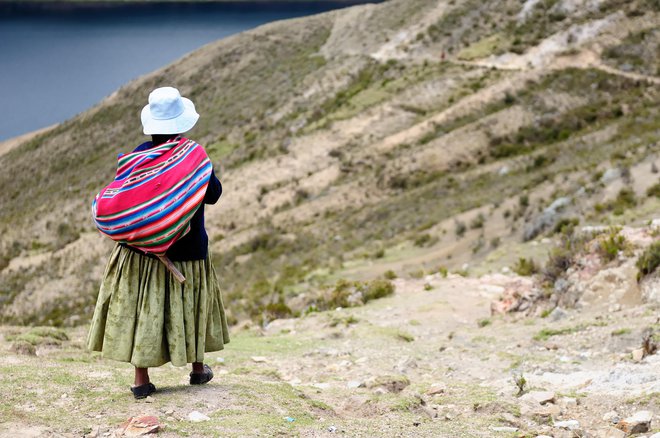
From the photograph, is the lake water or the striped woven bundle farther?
the lake water

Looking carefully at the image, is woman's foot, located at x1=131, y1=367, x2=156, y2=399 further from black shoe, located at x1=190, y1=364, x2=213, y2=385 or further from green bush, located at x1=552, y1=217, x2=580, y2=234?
green bush, located at x1=552, y1=217, x2=580, y2=234

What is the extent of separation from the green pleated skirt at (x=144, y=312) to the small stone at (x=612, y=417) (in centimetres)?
277

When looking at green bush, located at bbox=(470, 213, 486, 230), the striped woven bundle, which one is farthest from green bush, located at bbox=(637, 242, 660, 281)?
green bush, located at bbox=(470, 213, 486, 230)


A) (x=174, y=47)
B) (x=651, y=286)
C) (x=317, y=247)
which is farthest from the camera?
(x=174, y=47)

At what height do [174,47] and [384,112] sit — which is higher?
[174,47]

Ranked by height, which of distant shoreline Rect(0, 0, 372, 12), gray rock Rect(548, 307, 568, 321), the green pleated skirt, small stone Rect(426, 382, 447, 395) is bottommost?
gray rock Rect(548, 307, 568, 321)

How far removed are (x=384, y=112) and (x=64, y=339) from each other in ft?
81.1

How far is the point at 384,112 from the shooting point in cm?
3189

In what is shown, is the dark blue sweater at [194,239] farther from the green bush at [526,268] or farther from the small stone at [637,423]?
the green bush at [526,268]

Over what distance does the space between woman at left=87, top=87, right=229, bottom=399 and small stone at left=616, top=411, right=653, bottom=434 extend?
2785 millimetres

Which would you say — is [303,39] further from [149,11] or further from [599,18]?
[149,11]

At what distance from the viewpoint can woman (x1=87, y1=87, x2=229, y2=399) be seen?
4.77m

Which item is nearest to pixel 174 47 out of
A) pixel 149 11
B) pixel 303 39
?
pixel 149 11

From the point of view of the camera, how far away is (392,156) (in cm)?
2803
